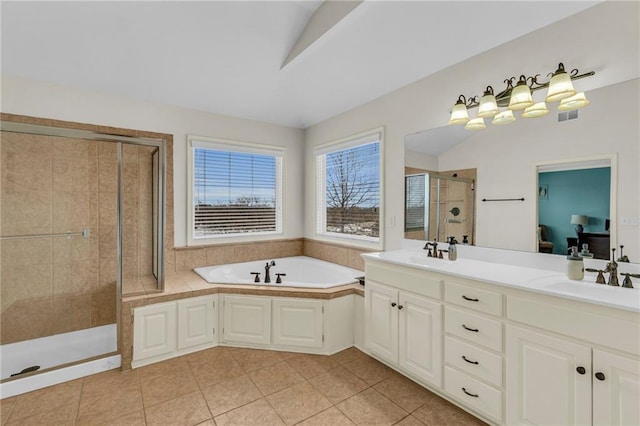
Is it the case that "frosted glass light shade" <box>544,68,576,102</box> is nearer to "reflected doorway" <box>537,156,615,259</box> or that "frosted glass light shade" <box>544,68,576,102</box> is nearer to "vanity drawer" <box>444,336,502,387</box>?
"reflected doorway" <box>537,156,615,259</box>

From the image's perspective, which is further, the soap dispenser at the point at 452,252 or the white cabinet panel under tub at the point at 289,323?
the white cabinet panel under tub at the point at 289,323

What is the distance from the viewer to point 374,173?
3.29m

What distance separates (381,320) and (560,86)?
197cm

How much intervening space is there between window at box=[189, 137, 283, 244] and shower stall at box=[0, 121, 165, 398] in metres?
0.57

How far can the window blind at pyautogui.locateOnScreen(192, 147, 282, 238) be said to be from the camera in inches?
139

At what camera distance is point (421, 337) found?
2.10 m

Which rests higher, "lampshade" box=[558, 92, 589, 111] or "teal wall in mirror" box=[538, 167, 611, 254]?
"lampshade" box=[558, 92, 589, 111]

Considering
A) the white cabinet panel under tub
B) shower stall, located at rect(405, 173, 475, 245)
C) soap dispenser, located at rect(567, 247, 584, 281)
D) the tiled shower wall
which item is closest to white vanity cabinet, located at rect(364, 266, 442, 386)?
the white cabinet panel under tub

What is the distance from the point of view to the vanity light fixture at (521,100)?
175cm

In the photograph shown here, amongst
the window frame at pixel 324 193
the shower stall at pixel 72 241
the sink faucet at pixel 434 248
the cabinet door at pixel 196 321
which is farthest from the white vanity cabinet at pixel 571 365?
the shower stall at pixel 72 241

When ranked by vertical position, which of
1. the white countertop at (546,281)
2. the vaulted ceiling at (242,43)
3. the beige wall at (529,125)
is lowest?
the white countertop at (546,281)

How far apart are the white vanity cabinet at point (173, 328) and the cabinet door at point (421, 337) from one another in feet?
5.60

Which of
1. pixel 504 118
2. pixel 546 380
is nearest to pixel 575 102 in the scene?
pixel 504 118

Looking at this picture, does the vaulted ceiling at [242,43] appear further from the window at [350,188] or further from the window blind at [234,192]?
the window blind at [234,192]
